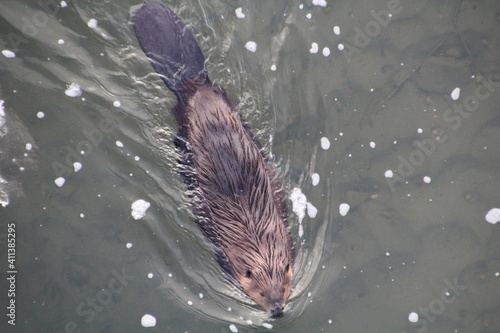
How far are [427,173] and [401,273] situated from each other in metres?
1.32

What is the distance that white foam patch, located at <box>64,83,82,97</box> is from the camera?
5402mm

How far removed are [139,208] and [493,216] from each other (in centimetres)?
448

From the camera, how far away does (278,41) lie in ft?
18.5

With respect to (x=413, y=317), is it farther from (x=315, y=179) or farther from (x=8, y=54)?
(x=8, y=54)

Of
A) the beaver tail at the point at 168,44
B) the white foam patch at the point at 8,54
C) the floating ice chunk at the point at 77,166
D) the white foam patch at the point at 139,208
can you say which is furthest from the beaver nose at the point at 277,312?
the white foam patch at the point at 8,54

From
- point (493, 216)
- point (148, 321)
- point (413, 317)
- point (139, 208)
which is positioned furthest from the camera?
point (493, 216)

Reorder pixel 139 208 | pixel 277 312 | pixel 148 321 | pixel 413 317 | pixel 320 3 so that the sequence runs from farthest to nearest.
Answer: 1. pixel 320 3
2. pixel 139 208
3. pixel 413 317
4. pixel 148 321
5. pixel 277 312

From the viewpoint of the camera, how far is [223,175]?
442 cm

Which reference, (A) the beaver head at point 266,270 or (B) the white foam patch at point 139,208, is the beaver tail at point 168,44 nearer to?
(B) the white foam patch at point 139,208

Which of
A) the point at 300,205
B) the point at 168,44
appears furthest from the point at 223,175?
the point at 168,44

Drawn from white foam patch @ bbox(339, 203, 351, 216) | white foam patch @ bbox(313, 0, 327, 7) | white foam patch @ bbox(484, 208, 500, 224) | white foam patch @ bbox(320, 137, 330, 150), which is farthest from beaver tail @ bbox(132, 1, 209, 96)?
white foam patch @ bbox(484, 208, 500, 224)

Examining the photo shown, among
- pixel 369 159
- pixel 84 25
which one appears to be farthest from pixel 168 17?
pixel 369 159

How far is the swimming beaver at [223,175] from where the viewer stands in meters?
4.42

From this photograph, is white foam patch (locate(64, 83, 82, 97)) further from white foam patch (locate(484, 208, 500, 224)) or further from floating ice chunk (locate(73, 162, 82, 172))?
white foam patch (locate(484, 208, 500, 224))
